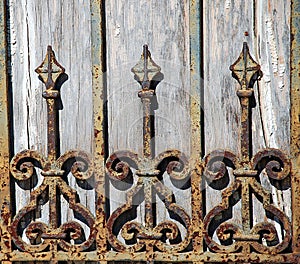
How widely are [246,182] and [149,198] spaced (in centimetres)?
29

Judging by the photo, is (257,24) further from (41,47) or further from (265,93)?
(41,47)

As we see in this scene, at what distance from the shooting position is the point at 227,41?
2176 millimetres

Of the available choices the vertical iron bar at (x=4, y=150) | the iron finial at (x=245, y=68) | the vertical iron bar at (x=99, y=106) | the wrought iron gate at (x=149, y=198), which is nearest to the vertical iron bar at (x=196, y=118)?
the wrought iron gate at (x=149, y=198)

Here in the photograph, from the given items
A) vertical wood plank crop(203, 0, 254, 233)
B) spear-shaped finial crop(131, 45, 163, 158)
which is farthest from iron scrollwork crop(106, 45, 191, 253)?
vertical wood plank crop(203, 0, 254, 233)

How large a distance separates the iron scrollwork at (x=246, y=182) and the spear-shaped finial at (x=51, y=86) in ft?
1.54

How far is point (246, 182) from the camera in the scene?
84.9 inches

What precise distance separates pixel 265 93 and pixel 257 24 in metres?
0.21

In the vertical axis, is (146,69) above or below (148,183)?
above

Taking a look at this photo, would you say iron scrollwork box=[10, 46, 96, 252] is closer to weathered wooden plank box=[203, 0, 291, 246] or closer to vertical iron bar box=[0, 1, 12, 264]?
vertical iron bar box=[0, 1, 12, 264]

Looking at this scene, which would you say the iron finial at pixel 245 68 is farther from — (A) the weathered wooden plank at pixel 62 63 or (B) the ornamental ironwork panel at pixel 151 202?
(A) the weathered wooden plank at pixel 62 63

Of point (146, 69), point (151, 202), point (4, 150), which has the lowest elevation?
point (151, 202)

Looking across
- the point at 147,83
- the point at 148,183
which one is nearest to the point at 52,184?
the point at 148,183

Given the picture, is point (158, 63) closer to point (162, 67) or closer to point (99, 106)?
point (162, 67)

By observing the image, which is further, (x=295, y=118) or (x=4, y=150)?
(x=4, y=150)
